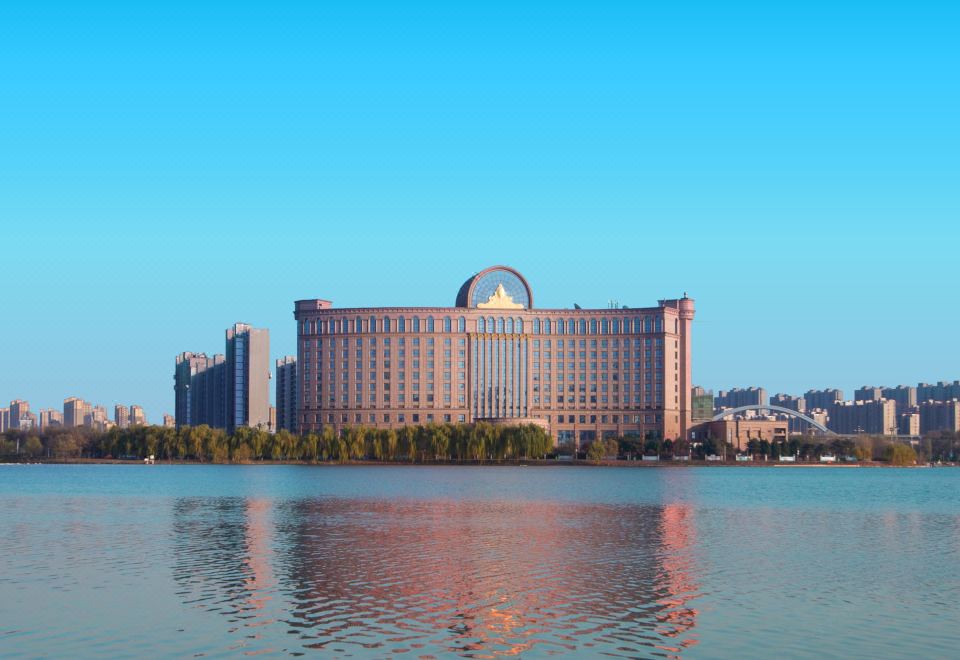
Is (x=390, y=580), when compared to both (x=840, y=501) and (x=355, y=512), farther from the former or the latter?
(x=840, y=501)

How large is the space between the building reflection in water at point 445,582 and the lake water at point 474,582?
0.42 feet

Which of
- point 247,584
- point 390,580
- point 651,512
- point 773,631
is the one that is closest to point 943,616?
point 773,631

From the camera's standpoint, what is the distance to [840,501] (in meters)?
98.6

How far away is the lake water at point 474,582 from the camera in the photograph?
31469 millimetres

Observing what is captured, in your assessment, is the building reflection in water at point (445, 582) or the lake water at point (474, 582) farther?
the building reflection in water at point (445, 582)

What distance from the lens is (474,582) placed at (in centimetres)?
4203

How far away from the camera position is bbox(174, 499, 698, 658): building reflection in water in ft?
104

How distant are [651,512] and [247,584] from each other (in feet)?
144

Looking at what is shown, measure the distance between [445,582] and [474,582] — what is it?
101 cm

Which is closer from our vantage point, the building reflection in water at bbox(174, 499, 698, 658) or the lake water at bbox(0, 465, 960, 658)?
the lake water at bbox(0, 465, 960, 658)

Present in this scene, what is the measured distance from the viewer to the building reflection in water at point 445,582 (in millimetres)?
31766

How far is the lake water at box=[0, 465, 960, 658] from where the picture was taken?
103 ft

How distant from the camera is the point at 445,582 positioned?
138ft

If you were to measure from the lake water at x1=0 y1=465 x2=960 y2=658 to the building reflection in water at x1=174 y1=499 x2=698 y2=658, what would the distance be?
5.0 inches
